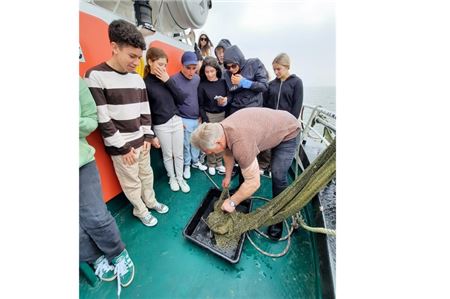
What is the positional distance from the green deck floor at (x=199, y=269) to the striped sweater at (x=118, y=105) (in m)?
0.71

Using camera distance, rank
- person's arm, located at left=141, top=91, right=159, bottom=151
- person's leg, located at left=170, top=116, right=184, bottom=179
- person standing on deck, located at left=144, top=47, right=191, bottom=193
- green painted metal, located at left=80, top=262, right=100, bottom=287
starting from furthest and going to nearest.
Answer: person's leg, located at left=170, top=116, right=184, bottom=179, person standing on deck, located at left=144, top=47, right=191, bottom=193, person's arm, located at left=141, top=91, right=159, bottom=151, green painted metal, located at left=80, top=262, right=100, bottom=287

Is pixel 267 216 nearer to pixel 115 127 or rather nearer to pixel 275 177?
pixel 275 177

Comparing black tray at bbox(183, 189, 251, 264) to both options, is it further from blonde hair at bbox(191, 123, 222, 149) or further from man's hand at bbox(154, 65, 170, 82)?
man's hand at bbox(154, 65, 170, 82)

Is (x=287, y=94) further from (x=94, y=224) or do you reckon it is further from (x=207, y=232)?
(x=94, y=224)

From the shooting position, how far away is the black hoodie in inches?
77.9

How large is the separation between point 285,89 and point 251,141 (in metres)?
1.16

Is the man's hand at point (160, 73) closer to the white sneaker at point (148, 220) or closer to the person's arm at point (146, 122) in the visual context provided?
the person's arm at point (146, 122)

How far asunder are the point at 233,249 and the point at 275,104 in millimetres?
1579

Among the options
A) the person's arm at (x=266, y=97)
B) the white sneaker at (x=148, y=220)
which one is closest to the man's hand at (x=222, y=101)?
the person's arm at (x=266, y=97)

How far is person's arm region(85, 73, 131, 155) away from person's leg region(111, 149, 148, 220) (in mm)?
119

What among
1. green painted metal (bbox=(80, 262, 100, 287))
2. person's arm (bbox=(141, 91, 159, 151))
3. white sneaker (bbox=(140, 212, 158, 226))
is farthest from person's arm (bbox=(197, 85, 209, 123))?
green painted metal (bbox=(80, 262, 100, 287))

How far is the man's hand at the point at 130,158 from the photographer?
51.1 inches

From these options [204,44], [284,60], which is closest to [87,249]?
[284,60]

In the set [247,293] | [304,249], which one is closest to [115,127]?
[247,293]
